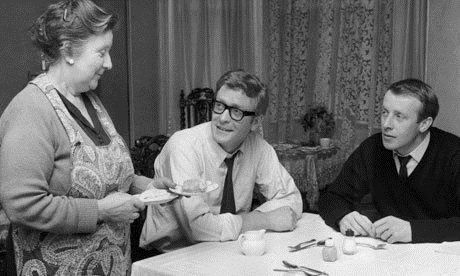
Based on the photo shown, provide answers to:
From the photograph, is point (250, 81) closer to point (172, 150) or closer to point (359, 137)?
point (172, 150)

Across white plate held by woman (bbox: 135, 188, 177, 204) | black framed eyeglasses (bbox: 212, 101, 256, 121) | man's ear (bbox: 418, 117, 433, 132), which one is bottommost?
white plate held by woman (bbox: 135, 188, 177, 204)

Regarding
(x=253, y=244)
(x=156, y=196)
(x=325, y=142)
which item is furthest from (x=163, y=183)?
(x=325, y=142)

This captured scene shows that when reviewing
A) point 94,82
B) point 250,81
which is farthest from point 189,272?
point 250,81

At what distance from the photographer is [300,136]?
5.35 m

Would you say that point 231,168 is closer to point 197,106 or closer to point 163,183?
point 163,183

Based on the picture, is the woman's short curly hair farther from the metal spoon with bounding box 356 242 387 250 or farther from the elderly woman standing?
the metal spoon with bounding box 356 242 387 250

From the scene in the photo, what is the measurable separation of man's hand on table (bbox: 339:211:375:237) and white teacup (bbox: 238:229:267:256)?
0.41m

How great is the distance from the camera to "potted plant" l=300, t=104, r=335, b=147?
4.95m

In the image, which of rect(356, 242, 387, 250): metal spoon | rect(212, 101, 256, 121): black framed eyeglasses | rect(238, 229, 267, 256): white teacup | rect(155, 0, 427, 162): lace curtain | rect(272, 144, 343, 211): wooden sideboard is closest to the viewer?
rect(238, 229, 267, 256): white teacup

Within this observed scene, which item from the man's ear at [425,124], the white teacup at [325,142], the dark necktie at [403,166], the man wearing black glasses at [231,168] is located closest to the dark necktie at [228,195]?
the man wearing black glasses at [231,168]

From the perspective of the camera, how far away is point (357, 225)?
6.77ft

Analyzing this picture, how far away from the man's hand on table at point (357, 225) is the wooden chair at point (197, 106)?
9.84 ft

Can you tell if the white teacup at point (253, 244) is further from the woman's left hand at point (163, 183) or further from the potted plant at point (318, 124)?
the potted plant at point (318, 124)

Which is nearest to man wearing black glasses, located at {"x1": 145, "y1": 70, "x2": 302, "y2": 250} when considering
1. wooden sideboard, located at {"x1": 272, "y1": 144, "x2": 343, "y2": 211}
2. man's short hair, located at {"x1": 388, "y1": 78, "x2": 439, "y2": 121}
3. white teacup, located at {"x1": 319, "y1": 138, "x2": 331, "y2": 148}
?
man's short hair, located at {"x1": 388, "y1": 78, "x2": 439, "y2": 121}
